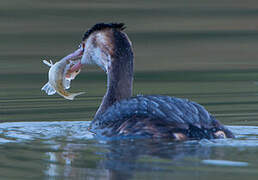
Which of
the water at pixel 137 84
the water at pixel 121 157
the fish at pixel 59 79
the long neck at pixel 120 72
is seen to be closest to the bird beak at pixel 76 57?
the fish at pixel 59 79

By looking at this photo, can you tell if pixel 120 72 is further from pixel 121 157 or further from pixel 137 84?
pixel 137 84

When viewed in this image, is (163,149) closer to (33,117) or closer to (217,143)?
(217,143)

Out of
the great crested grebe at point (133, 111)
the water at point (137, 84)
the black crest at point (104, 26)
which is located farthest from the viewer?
the black crest at point (104, 26)

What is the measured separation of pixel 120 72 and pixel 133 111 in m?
1.54

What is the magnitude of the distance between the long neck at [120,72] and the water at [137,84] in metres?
0.53

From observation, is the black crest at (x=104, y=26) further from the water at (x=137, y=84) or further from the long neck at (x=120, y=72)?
the water at (x=137, y=84)

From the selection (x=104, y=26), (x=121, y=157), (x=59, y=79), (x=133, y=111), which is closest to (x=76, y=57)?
(x=59, y=79)

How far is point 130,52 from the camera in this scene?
452 inches

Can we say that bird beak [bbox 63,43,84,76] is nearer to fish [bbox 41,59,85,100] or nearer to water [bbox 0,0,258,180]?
fish [bbox 41,59,85,100]

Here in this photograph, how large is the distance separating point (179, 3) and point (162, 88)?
30.3 feet

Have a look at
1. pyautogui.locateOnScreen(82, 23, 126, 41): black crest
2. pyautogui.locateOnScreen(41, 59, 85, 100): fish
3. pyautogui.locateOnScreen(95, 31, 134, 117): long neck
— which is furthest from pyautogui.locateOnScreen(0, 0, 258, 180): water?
pyautogui.locateOnScreen(82, 23, 126, 41): black crest

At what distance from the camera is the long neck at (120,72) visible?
37.6 feet

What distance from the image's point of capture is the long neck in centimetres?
1146

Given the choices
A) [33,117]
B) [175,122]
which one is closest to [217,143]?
[175,122]
